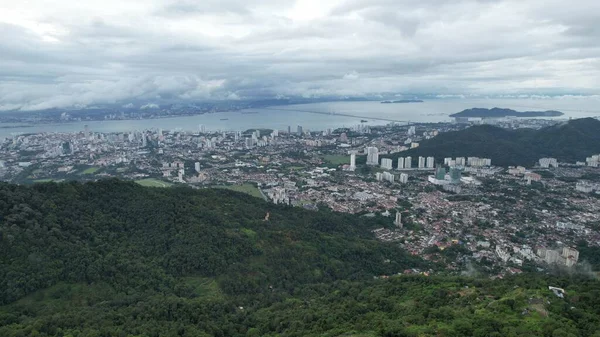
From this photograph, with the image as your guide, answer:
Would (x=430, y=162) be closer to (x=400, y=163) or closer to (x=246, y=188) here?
(x=400, y=163)

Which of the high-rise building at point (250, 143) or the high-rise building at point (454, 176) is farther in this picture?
the high-rise building at point (250, 143)

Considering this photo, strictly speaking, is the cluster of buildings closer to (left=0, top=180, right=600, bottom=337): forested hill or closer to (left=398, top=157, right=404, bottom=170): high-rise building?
(left=398, top=157, right=404, bottom=170): high-rise building

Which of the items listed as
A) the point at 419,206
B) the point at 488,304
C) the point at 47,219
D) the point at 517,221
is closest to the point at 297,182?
the point at 419,206

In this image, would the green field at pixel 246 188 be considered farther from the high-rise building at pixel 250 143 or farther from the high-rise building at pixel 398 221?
the high-rise building at pixel 250 143

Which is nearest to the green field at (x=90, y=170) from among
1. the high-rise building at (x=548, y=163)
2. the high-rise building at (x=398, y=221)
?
the high-rise building at (x=398, y=221)

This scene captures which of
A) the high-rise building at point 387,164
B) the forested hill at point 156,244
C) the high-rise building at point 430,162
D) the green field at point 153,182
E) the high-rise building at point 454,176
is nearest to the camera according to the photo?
the forested hill at point 156,244

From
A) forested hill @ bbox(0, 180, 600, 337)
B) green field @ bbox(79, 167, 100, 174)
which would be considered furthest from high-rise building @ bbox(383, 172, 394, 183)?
green field @ bbox(79, 167, 100, 174)
